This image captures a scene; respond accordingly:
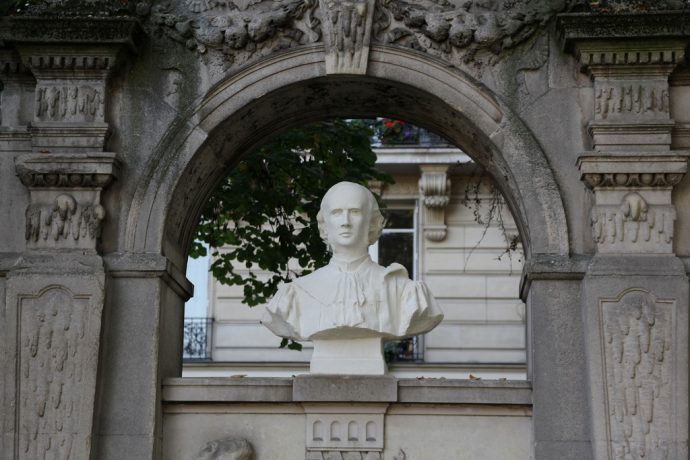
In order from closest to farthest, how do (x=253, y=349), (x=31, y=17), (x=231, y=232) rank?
(x=31, y=17) → (x=231, y=232) → (x=253, y=349)

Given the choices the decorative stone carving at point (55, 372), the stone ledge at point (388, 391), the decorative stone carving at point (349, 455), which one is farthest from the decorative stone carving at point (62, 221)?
the decorative stone carving at point (349, 455)

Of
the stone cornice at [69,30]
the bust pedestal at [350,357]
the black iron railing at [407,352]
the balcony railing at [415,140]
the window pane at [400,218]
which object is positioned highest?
the balcony railing at [415,140]

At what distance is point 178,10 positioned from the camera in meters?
11.1

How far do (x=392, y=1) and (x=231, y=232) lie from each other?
5.48m

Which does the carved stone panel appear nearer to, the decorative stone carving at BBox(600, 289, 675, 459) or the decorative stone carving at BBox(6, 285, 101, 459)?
the decorative stone carving at BBox(6, 285, 101, 459)

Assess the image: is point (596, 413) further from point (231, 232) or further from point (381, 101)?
point (231, 232)

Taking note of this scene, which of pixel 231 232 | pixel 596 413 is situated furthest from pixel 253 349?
pixel 596 413

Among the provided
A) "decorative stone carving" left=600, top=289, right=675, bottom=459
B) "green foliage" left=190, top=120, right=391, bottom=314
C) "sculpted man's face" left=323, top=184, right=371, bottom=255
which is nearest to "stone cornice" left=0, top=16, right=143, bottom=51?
"sculpted man's face" left=323, top=184, right=371, bottom=255

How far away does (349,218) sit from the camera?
35.3 feet

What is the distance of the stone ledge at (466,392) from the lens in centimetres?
1033

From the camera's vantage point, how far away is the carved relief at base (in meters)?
10.2

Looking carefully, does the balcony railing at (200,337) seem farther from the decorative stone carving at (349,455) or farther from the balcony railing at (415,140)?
the decorative stone carving at (349,455)

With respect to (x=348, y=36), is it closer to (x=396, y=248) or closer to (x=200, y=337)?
(x=396, y=248)

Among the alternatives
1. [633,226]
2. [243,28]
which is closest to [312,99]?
[243,28]
